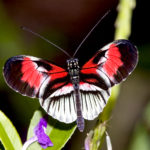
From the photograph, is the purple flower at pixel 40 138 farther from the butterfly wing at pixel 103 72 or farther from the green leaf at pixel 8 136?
the butterfly wing at pixel 103 72

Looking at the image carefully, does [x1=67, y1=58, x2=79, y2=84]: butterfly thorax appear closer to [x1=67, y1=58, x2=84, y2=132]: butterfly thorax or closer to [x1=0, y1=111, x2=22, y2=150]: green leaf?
[x1=67, y1=58, x2=84, y2=132]: butterfly thorax

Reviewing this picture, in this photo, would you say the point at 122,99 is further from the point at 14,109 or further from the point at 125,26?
the point at 125,26

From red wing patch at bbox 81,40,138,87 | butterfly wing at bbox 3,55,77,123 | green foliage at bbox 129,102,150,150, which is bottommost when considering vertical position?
green foliage at bbox 129,102,150,150

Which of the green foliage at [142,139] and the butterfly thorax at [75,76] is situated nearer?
the butterfly thorax at [75,76]

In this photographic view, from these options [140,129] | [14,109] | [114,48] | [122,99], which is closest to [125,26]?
[114,48]

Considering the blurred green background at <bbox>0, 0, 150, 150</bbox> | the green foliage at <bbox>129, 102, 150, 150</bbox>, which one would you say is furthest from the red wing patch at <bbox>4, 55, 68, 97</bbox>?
the blurred green background at <bbox>0, 0, 150, 150</bbox>

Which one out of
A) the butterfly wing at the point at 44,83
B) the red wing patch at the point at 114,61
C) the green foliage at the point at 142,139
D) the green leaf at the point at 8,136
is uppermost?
the red wing patch at the point at 114,61

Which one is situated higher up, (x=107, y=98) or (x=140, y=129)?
(x=107, y=98)

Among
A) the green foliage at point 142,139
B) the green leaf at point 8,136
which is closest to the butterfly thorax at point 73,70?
the green leaf at point 8,136
